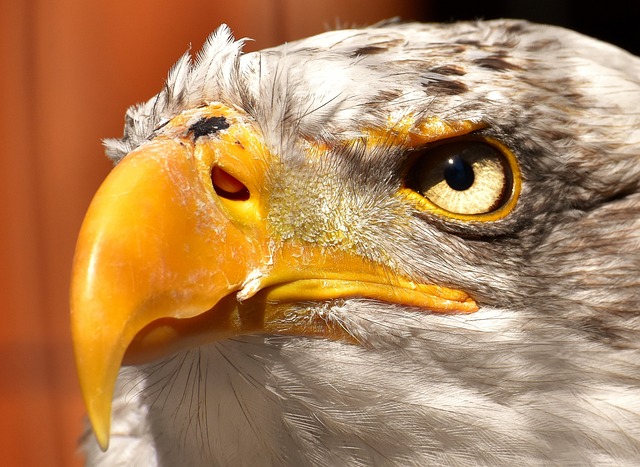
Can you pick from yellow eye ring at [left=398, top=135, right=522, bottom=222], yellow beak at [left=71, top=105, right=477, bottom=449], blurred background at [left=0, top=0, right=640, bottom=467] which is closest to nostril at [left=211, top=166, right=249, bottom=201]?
yellow beak at [left=71, top=105, right=477, bottom=449]

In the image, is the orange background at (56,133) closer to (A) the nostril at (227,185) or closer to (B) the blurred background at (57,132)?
(B) the blurred background at (57,132)

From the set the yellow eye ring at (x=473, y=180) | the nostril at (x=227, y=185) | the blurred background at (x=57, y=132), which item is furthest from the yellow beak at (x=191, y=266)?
the blurred background at (x=57, y=132)

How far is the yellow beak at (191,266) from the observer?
1.33 metres

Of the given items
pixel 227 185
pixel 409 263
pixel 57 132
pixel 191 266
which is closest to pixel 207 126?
pixel 227 185

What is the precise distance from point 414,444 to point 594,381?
0.39m

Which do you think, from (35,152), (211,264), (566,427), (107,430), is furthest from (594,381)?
(35,152)

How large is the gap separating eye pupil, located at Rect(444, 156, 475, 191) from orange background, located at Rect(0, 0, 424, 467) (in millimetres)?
1620

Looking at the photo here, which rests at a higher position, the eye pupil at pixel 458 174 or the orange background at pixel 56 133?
the eye pupil at pixel 458 174

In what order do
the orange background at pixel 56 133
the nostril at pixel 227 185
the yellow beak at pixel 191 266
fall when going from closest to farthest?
1. the yellow beak at pixel 191 266
2. the nostril at pixel 227 185
3. the orange background at pixel 56 133

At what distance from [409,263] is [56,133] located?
1.95 metres

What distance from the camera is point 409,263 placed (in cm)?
164

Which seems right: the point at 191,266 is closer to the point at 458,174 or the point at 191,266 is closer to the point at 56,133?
the point at 458,174

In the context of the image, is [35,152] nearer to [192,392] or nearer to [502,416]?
[192,392]

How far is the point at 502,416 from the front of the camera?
1632 millimetres
